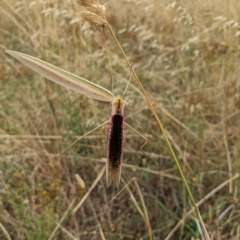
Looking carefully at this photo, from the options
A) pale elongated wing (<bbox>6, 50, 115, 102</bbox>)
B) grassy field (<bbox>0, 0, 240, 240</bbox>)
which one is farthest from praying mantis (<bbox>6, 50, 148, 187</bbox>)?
grassy field (<bbox>0, 0, 240, 240</bbox>)

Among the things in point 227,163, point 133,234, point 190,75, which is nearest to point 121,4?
point 190,75

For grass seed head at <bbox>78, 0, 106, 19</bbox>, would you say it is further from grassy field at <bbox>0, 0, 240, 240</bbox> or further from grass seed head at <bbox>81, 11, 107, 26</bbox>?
grassy field at <bbox>0, 0, 240, 240</bbox>

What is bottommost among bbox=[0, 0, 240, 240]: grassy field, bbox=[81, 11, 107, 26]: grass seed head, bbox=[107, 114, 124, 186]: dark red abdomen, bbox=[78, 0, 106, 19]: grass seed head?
bbox=[0, 0, 240, 240]: grassy field

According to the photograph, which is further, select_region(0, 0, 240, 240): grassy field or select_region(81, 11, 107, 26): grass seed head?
select_region(0, 0, 240, 240): grassy field

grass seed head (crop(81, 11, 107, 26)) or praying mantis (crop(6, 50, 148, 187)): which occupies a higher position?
grass seed head (crop(81, 11, 107, 26))

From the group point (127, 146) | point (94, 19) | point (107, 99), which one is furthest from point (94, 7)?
point (127, 146)

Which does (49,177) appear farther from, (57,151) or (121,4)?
(121,4)
